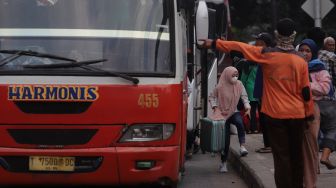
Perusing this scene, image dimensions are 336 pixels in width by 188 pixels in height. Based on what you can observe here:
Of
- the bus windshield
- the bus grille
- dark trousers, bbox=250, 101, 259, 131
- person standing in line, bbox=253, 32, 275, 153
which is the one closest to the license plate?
the bus grille

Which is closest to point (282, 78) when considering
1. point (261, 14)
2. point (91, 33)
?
point (91, 33)

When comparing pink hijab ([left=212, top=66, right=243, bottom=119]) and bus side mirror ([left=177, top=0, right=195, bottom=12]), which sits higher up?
bus side mirror ([left=177, top=0, right=195, bottom=12])

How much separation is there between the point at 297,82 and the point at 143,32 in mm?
1656

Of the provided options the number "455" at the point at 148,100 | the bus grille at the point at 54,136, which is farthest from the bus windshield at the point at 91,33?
the bus grille at the point at 54,136

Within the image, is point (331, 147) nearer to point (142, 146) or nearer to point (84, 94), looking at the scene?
point (142, 146)

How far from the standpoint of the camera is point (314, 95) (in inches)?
310

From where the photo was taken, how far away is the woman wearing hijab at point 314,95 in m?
6.96

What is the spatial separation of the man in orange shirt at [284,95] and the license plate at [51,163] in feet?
5.67

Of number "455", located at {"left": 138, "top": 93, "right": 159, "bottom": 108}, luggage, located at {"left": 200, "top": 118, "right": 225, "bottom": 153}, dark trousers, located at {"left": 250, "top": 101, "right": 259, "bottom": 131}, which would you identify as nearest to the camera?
number "455", located at {"left": 138, "top": 93, "right": 159, "bottom": 108}

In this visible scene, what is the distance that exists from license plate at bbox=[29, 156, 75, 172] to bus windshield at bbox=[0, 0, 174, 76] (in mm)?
854

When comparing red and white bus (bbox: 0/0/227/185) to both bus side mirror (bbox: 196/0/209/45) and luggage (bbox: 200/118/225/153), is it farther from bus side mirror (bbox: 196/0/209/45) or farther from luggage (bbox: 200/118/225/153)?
luggage (bbox: 200/118/225/153)

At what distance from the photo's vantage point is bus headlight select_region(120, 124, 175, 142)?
6.86 meters

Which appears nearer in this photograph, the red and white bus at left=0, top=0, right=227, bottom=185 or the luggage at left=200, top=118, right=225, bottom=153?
the red and white bus at left=0, top=0, right=227, bottom=185

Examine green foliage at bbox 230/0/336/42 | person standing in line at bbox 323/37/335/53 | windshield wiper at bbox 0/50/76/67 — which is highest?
green foliage at bbox 230/0/336/42
